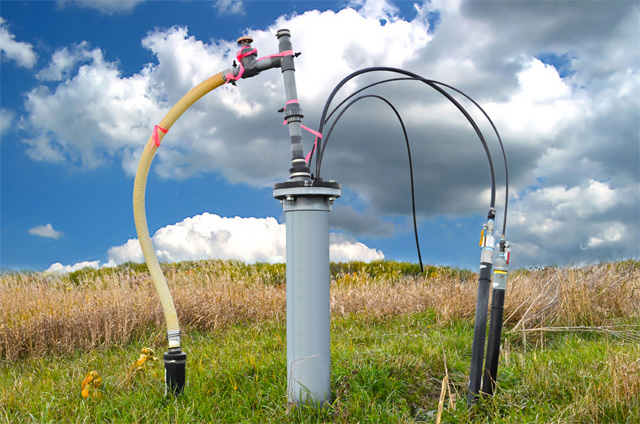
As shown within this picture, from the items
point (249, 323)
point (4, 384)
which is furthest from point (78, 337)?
point (249, 323)

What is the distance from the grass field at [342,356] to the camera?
294cm

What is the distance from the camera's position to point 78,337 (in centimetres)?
577

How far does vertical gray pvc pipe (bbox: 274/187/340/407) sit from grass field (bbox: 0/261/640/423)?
164 millimetres

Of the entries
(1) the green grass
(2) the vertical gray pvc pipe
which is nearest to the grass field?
(1) the green grass

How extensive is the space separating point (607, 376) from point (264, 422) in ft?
7.44

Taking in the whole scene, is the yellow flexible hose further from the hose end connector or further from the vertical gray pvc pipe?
the vertical gray pvc pipe

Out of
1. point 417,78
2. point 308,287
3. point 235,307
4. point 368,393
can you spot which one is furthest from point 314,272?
point 235,307

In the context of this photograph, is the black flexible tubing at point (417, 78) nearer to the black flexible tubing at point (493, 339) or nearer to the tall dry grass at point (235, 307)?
the black flexible tubing at point (493, 339)

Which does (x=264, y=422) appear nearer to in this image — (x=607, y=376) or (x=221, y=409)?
(x=221, y=409)

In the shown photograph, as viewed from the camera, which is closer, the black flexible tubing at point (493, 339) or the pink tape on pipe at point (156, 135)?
the black flexible tubing at point (493, 339)

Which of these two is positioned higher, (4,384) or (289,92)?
(289,92)

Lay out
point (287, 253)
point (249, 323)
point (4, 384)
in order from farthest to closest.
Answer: point (249, 323)
point (4, 384)
point (287, 253)

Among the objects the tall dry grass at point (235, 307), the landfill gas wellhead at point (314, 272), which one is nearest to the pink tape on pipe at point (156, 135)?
the landfill gas wellhead at point (314, 272)

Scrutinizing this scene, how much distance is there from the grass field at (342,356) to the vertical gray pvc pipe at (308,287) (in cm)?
16
